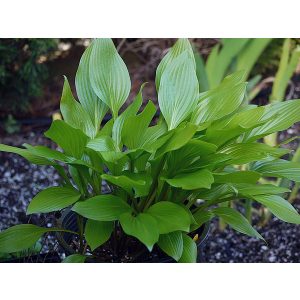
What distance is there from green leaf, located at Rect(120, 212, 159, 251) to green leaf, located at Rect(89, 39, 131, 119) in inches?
11.0

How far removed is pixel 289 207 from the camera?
128 centimetres

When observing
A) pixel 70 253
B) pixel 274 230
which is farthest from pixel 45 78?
pixel 70 253

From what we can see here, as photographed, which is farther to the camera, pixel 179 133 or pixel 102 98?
pixel 102 98

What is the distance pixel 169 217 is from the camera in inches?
45.8

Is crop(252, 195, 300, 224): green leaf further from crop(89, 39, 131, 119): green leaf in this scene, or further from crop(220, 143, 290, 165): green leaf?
crop(89, 39, 131, 119): green leaf

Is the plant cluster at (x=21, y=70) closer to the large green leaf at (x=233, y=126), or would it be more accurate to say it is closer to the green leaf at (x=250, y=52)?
the green leaf at (x=250, y=52)

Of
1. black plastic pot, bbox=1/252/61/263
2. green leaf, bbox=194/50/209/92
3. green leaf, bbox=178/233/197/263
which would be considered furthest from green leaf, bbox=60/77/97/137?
green leaf, bbox=194/50/209/92

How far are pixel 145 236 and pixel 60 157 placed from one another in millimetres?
271

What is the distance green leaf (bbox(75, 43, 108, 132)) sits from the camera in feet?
4.45

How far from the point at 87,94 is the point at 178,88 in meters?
0.23

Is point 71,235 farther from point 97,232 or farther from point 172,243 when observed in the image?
point 172,243

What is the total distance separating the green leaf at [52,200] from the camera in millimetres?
1213

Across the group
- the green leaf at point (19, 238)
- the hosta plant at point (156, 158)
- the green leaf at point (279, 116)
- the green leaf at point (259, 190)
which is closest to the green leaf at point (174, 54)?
the hosta plant at point (156, 158)

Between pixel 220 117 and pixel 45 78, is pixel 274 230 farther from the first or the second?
pixel 45 78
